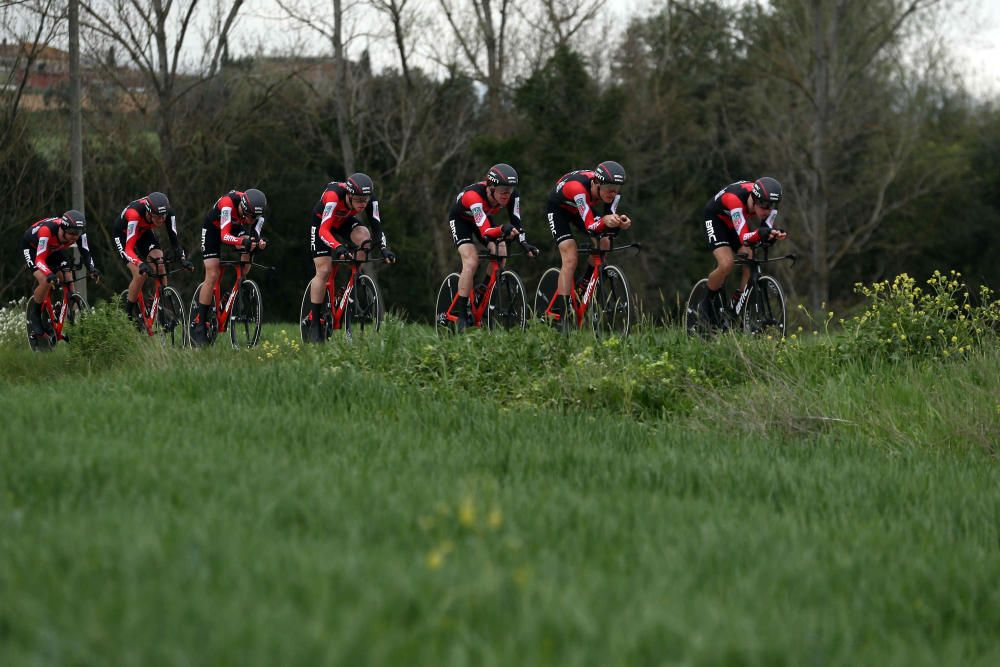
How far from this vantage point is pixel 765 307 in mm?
14102

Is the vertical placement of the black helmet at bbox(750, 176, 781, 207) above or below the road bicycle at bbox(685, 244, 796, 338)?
above

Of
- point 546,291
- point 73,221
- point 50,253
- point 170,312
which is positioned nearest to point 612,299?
point 546,291

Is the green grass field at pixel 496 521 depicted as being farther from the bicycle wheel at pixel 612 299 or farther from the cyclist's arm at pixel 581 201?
the cyclist's arm at pixel 581 201

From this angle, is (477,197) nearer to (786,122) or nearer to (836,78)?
(836,78)

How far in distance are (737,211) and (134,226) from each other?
336 inches

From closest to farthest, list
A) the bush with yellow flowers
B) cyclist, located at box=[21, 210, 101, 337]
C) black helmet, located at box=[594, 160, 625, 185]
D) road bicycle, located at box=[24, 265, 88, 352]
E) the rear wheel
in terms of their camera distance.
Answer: the bush with yellow flowers < black helmet, located at box=[594, 160, 625, 185] < the rear wheel < cyclist, located at box=[21, 210, 101, 337] < road bicycle, located at box=[24, 265, 88, 352]

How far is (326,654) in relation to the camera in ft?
9.77

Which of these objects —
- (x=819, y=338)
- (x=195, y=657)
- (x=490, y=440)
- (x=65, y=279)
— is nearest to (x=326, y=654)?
(x=195, y=657)

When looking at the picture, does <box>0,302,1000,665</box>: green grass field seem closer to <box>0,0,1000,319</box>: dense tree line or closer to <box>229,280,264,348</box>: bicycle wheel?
<box>229,280,264,348</box>: bicycle wheel

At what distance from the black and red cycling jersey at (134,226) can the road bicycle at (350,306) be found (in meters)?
3.08

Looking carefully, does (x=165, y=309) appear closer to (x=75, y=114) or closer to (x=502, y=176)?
(x=502, y=176)

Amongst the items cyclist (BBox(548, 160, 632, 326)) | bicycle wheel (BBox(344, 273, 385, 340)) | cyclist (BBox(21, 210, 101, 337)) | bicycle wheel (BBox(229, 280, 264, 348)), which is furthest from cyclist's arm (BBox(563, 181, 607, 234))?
cyclist (BBox(21, 210, 101, 337))

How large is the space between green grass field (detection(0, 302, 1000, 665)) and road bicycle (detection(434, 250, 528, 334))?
15.0 feet

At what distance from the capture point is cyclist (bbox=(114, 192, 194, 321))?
55.3 feet
